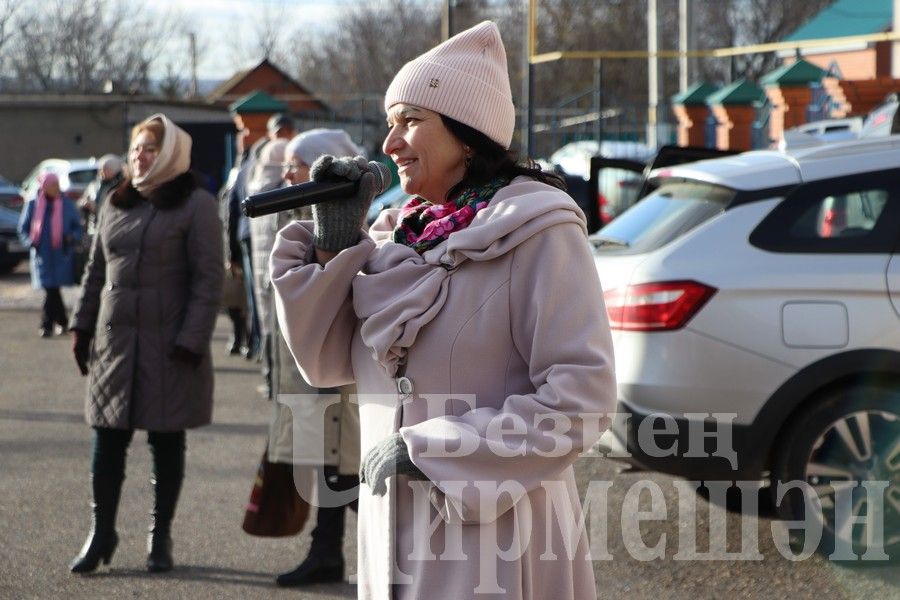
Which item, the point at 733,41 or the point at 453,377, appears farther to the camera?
the point at 733,41

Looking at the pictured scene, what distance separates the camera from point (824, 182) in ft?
19.2

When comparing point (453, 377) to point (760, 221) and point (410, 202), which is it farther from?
point (760, 221)

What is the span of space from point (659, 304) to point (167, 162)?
2.14 m

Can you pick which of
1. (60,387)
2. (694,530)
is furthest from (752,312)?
Result: (60,387)

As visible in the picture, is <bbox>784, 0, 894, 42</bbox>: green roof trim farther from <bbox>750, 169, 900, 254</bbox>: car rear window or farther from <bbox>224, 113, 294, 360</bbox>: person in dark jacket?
<bbox>750, 169, 900, 254</bbox>: car rear window

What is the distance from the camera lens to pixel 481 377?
283 centimetres

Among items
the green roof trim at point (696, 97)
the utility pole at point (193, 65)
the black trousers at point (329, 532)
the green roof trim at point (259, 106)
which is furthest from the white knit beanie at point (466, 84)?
the utility pole at point (193, 65)

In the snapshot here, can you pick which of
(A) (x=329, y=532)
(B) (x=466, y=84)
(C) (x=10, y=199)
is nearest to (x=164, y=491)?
(A) (x=329, y=532)

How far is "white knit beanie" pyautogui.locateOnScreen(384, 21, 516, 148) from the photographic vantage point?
116 inches

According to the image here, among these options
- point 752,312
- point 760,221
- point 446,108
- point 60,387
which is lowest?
point 60,387

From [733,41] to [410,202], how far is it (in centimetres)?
4814

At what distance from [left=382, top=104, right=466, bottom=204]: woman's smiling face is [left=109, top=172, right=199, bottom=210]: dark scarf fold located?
2.93 m

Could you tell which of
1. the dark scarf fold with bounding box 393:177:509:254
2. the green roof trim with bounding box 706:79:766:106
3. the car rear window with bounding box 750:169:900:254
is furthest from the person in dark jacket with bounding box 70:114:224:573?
the green roof trim with bounding box 706:79:766:106

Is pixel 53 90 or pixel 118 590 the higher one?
pixel 53 90
